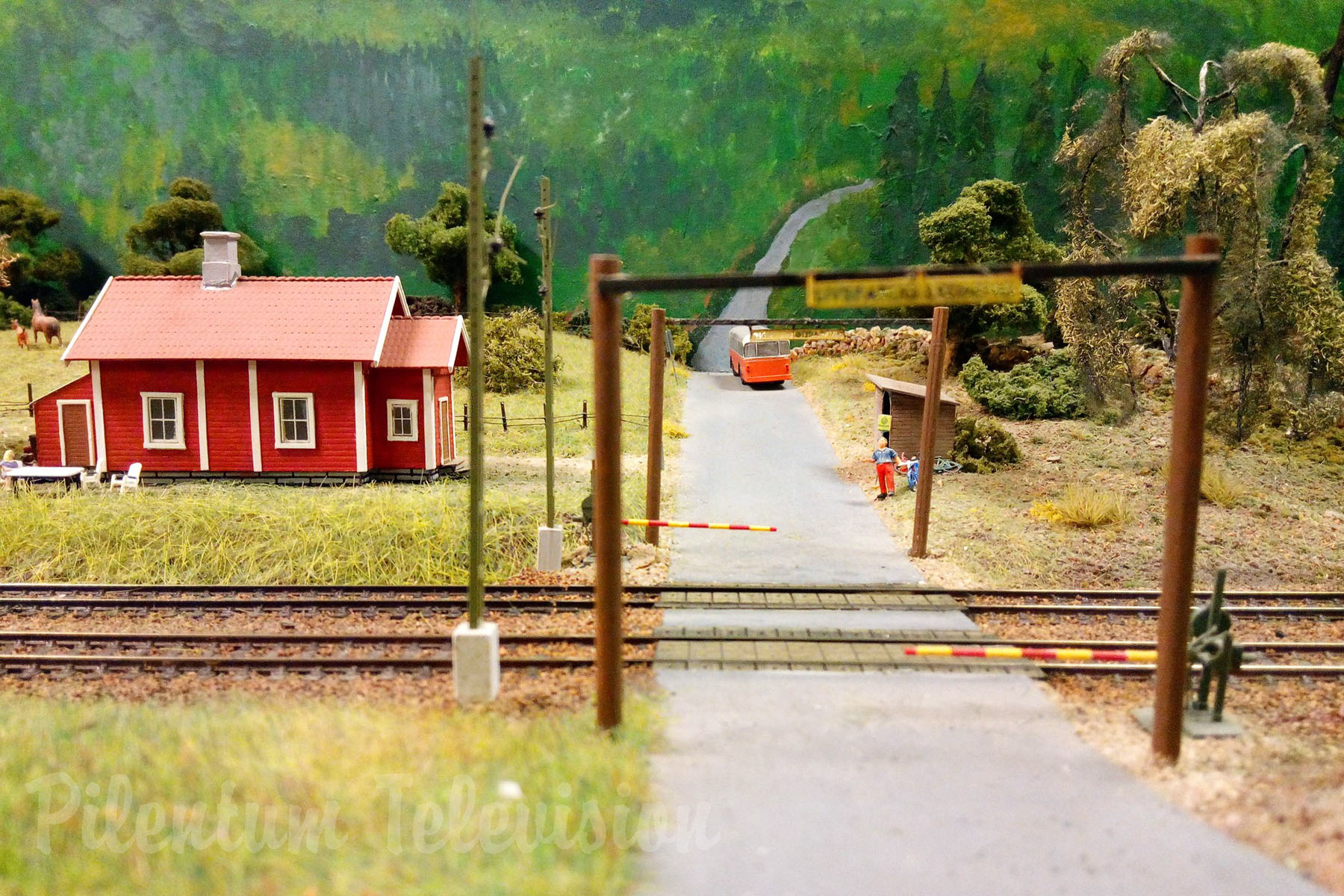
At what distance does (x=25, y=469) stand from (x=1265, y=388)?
25.1m

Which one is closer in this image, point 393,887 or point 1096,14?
point 393,887

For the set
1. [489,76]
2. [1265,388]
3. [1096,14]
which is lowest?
[1265,388]

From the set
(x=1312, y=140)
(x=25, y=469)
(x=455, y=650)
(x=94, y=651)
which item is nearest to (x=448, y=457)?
(x=25, y=469)

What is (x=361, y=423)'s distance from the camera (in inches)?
635

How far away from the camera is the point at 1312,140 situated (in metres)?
17.1

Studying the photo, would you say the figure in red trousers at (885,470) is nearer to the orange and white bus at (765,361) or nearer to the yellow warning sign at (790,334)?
the yellow warning sign at (790,334)

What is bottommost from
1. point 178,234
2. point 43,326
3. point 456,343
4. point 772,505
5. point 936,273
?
point 772,505

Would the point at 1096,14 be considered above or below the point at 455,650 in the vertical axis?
above

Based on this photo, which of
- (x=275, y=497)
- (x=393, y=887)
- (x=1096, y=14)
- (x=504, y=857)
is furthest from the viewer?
(x=1096, y=14)

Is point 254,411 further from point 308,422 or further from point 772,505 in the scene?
point 772,505

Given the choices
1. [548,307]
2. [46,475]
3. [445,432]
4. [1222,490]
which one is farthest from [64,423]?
[1222,490]

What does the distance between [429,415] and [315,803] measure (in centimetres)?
1186

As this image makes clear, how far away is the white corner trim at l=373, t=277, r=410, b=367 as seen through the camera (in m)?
15.8

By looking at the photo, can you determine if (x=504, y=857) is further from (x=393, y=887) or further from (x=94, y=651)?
(x=94, y=651)
